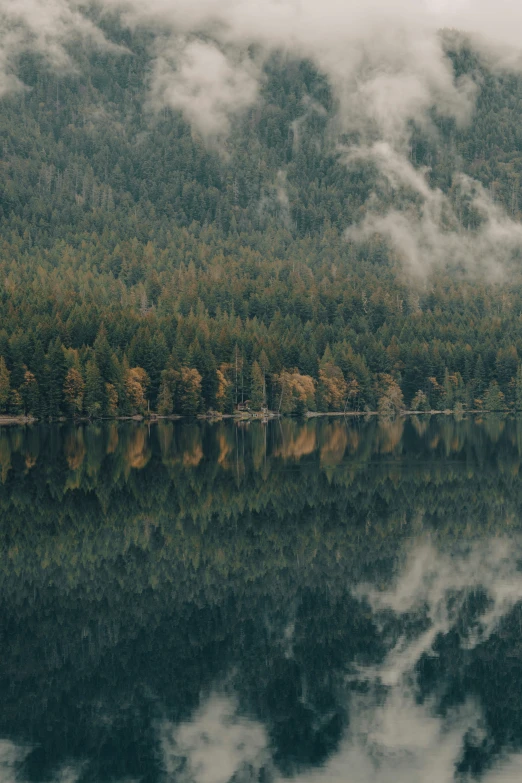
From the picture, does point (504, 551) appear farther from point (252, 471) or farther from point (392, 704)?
point (252, 471)

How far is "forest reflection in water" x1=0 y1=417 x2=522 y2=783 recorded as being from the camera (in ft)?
96.9

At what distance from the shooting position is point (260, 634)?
39188 mm

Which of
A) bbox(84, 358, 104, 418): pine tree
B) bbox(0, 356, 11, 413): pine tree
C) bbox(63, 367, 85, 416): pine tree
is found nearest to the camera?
bbox(0, 356, 11, 413): pine tree

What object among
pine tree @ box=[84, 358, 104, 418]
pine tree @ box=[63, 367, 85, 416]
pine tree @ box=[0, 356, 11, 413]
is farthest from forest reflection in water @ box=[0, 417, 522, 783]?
pine tree @ box=[84, 358, 104, 418]

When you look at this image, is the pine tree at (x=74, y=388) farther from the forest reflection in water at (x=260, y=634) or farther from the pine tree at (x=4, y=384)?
the forest reflection in water at (x=260, y=634)

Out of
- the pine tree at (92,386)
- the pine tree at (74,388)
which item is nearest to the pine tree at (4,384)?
the pine tree at (74,388)

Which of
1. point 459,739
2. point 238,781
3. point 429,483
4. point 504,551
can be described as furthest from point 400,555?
point 429,483

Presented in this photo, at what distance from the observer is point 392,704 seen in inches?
1282

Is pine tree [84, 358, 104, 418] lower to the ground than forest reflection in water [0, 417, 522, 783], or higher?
higher

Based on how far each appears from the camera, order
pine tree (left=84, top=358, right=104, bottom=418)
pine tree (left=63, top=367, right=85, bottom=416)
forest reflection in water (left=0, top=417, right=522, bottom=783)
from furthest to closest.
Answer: pine tree (left=84, top=358, right=104, bottom=418) < pine tree (left=63, top=367, right=85, bottom=416) < forest reflection in water (left=0, top=417, right=522, bottom=783)

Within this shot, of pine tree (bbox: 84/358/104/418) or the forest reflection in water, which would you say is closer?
the forest reflection in water

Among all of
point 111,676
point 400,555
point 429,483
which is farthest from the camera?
point 429,483

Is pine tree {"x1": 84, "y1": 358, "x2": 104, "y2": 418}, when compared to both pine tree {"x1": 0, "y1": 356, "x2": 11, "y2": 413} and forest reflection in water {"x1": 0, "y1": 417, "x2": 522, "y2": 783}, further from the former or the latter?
forest reflection in water {"x1": 0, "y1": 417, "x2": 522, "y2": 783}

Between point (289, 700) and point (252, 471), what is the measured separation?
2451 inches
